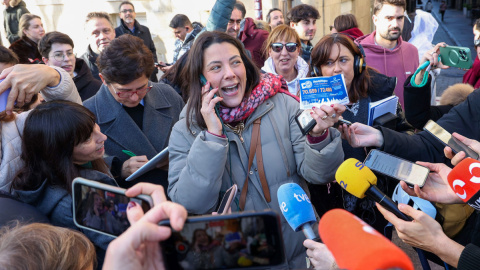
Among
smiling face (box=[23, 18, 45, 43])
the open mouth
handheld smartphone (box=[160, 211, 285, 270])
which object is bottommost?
handheld smartphone (box=[160, 211, 285, 270])

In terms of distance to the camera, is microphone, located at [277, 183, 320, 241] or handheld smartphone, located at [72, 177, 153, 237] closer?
handheld smartphone, located at [72, 177, 153, 237]

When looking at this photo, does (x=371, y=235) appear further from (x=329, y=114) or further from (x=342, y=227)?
(x=329, y=114)

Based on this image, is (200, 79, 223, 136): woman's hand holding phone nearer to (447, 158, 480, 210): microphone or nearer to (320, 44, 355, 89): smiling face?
(447, 158, 480, 210): microphone

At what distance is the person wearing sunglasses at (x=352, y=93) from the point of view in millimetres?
3178

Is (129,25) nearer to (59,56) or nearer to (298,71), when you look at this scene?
(59,56)

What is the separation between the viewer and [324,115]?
216 centimetres

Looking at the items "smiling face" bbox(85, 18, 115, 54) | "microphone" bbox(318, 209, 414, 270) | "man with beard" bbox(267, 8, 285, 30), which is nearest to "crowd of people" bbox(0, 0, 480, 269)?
"microphone" bbox(318, 209, 414, 270)

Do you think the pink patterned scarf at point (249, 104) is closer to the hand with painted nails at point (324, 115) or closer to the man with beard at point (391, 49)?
the hand with painted nails at point (324, 115)

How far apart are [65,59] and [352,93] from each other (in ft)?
9.03

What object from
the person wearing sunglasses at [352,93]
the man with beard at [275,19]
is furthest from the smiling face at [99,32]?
the man with beard at [275,19]

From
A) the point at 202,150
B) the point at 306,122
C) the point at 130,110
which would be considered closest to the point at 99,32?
the point at 130,110

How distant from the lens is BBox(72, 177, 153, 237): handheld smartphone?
1406 mm

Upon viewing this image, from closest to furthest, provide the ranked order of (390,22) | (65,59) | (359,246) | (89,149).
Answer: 1. (359,246)
2. (89,149)
3. (65,59)
4. (390,22)

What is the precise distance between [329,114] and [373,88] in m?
1.36
